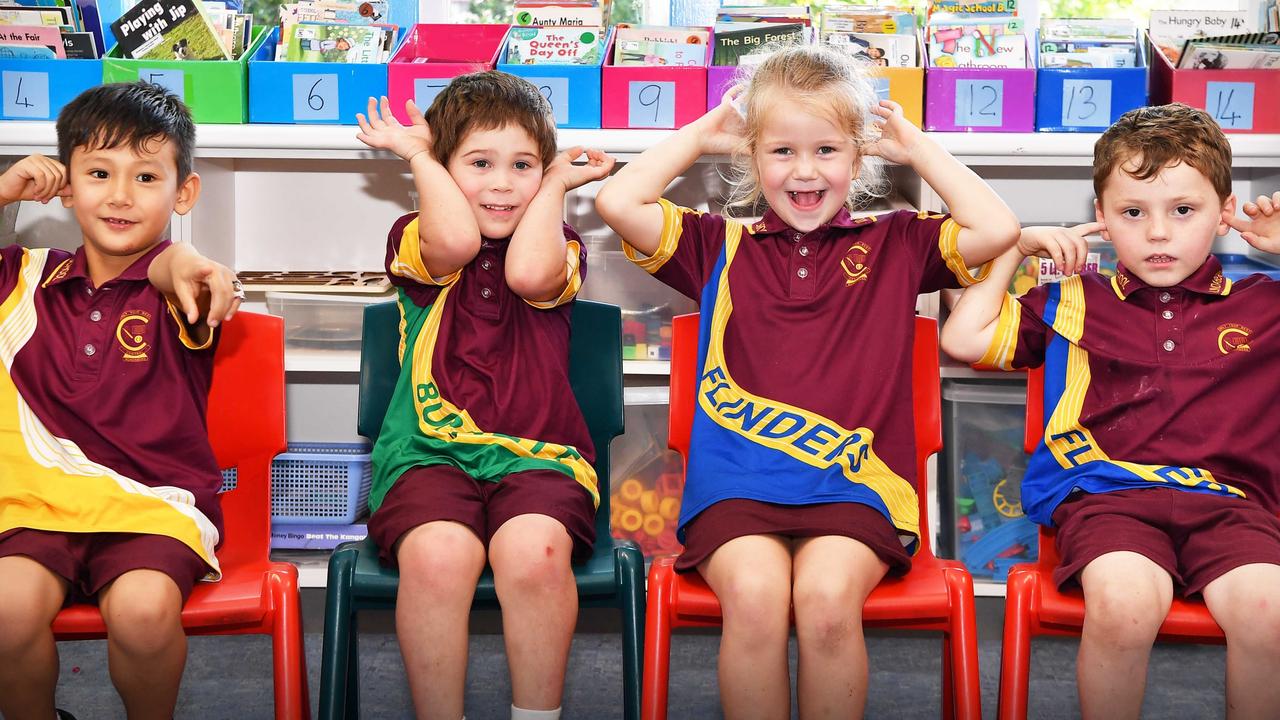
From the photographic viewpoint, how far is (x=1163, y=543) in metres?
1.51

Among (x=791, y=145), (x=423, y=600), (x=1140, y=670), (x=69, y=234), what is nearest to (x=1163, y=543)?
(x=1140, y=670)

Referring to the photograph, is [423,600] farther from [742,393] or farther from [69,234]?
[69,234]

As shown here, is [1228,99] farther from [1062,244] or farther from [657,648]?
[657,648]

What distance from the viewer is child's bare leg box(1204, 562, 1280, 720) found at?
138 cm

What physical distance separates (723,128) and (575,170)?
9.5 inches

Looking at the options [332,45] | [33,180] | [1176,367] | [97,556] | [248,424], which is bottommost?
[97,556]

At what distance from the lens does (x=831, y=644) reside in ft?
4.69

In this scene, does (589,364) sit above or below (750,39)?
below

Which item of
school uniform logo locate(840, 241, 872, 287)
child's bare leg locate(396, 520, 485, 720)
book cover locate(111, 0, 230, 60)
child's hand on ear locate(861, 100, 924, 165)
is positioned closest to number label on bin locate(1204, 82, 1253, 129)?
child's hand on ear locate(861, 100, 924, 165)

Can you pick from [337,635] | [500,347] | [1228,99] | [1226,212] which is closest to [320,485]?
[500,347]

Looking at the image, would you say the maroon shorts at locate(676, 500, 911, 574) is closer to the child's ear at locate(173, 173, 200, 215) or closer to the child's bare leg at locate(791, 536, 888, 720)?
the child's bare leg at locate(791, 536, 888, 720)

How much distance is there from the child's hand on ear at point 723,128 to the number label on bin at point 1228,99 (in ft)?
2.87

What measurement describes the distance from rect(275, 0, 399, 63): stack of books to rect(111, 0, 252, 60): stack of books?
0.39ft

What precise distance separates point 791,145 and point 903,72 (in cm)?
51
